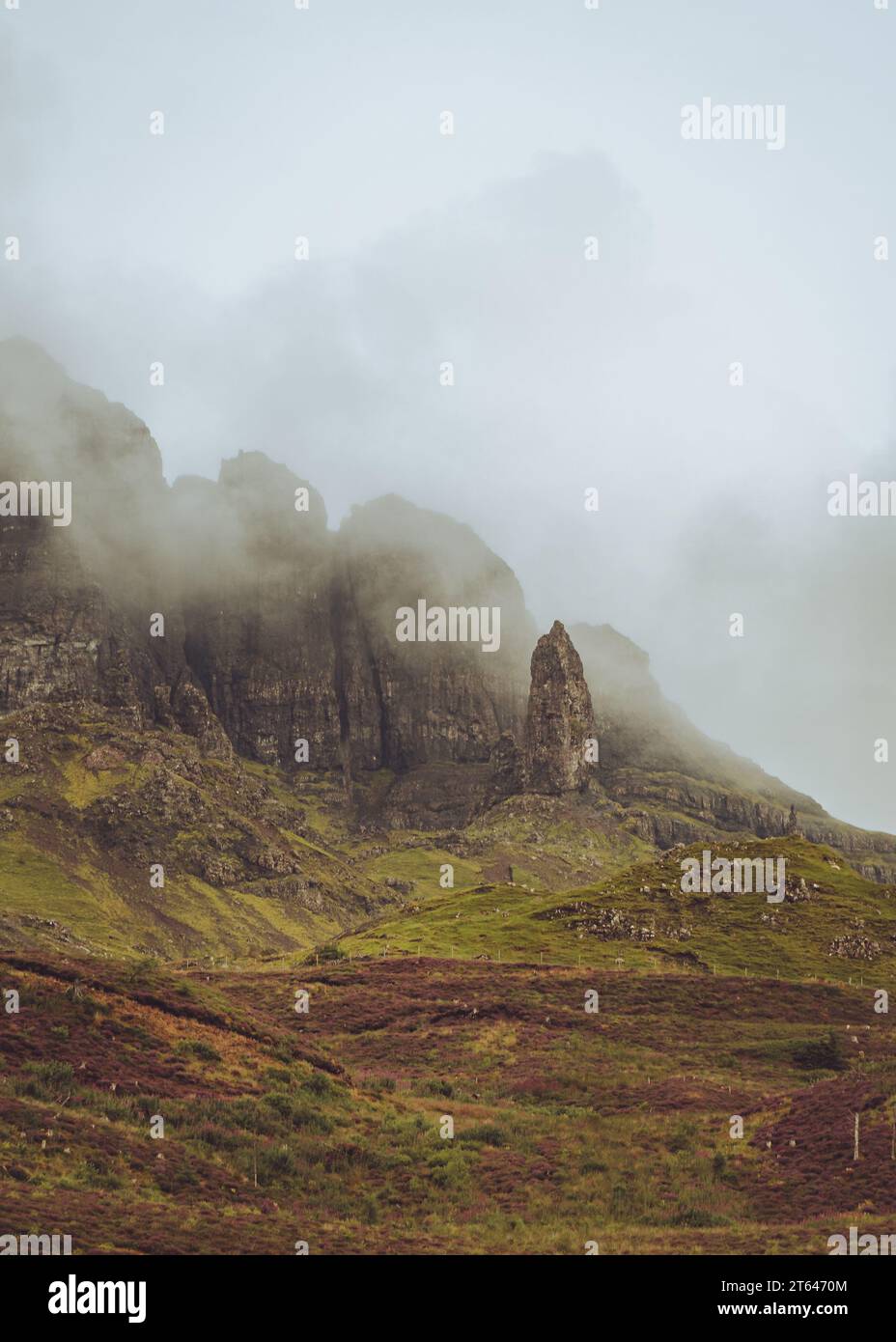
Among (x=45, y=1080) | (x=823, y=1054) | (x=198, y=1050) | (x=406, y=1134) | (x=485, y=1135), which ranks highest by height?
(x=198, y=1050)

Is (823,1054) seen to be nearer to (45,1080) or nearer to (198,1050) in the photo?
(198,1050)

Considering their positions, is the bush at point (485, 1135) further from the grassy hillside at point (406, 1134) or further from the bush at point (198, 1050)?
the bush at point (198, 1050)

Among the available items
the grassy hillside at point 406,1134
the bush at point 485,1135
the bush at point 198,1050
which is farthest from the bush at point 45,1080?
the bush at point 485,1135

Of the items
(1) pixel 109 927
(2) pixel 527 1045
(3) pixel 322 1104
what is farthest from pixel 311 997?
(1) pixel 109 927

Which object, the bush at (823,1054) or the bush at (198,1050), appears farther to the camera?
the bush at (823,1054)

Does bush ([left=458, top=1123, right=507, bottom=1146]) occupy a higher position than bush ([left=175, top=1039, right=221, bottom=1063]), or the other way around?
bush ([left=175, top=1039, right=221, bottom=1063])

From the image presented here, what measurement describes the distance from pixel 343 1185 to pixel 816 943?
7982cm

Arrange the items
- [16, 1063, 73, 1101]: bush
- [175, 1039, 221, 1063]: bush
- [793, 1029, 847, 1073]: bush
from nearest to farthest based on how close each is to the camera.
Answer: [16, 1063, 73, 1101]: bush → [175, 1039, 221, 1063]: bush → [793, 1029, 847, 1073]: bush

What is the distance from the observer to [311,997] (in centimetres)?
9800

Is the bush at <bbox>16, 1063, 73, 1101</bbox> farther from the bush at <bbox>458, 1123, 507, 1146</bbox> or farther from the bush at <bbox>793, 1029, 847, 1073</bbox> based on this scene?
the bush at <bbox>793, 1029, 847, 1073</bbox>

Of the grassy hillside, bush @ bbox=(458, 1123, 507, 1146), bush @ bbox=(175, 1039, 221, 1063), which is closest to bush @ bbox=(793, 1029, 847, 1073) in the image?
the grassy hillside

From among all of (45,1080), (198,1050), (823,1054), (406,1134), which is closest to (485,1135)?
(406,1134)

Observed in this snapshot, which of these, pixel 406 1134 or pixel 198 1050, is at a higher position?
pixel 198 1050
